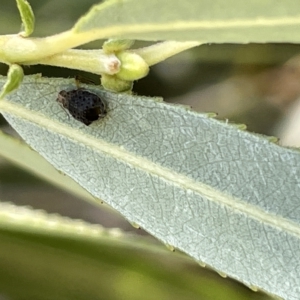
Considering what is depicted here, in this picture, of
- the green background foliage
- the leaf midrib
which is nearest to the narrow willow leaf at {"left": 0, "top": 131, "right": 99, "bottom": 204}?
the green background foliage

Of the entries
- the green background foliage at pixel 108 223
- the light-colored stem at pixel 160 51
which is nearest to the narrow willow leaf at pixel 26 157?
the green background foliage at pixel 108 223

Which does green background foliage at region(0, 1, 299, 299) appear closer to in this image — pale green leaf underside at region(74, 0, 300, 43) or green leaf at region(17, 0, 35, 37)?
green leaf at region(17, 0, 35, 37)

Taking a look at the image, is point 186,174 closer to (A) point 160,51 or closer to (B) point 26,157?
(A) point 160,51

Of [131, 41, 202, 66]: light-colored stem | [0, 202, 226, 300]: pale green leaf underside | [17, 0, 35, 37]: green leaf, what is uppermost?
[0, 202, 226, 300]: pale green leaf underside

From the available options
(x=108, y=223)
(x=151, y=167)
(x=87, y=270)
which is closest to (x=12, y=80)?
(x=151, y=167)

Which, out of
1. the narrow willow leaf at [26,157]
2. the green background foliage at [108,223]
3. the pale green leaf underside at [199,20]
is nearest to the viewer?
the pale green leaf underside at [199,20]

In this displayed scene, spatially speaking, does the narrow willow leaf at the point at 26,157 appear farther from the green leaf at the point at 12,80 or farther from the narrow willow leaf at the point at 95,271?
the green leaf at the point at 12,80
